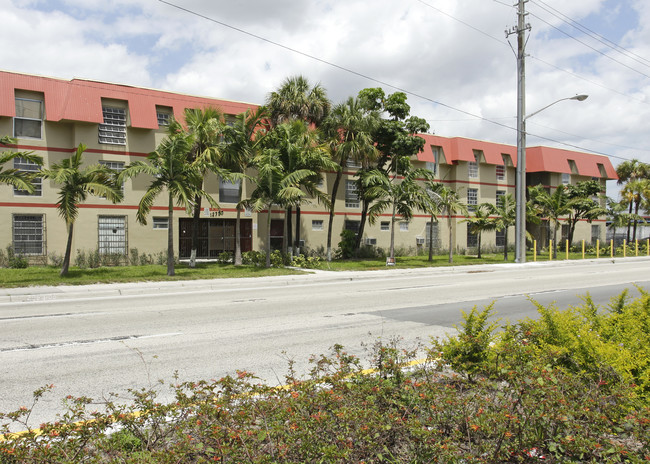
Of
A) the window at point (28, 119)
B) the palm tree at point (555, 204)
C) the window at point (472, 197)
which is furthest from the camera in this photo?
the window at point (472, 197)

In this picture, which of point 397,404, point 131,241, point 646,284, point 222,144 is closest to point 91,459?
point 397,404

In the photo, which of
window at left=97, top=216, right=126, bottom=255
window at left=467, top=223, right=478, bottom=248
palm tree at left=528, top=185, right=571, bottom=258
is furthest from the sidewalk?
window at left=467, top=223, right=478, bottom=248

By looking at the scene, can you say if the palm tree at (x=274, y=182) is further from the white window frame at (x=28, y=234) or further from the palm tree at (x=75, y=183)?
the white window frame at (x=28, y=234)

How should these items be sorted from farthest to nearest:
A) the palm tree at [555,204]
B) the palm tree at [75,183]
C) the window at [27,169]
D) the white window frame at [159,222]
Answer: the palm tree at [555,204], the white window frame at [159,222], the window at [27,169], the palm tree at [75,183]

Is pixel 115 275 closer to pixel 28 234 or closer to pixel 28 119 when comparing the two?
pixel 28 234

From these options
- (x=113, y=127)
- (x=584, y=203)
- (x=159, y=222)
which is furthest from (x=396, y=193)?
(x=584, y=203)

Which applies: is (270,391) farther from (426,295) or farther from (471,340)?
(426,295)

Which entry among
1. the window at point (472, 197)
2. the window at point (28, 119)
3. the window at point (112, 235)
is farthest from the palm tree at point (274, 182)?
the window at point (472, 197)

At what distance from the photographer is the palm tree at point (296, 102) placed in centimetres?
2550

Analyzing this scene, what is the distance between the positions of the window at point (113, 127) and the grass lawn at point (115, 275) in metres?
6.97

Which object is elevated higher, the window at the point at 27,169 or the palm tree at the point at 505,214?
the window at the point at 27,169

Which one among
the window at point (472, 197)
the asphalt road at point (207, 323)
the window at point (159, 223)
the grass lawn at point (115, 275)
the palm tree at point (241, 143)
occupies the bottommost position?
the asphalt road at point (207, 323)

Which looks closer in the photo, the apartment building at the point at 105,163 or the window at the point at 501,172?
the apartment building at the point at 105,163

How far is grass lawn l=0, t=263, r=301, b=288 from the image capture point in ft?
55.2
